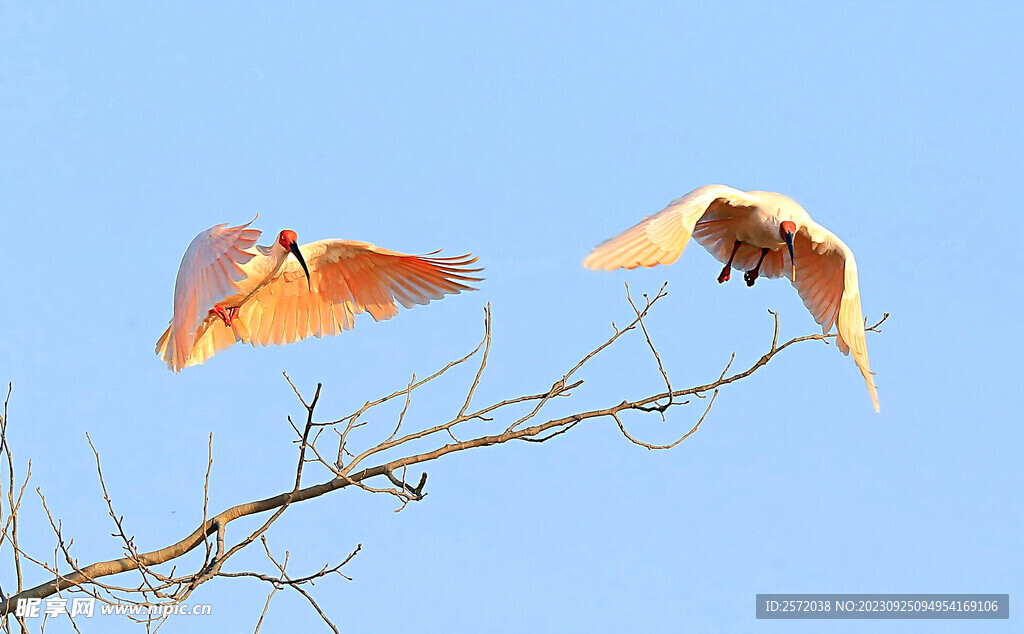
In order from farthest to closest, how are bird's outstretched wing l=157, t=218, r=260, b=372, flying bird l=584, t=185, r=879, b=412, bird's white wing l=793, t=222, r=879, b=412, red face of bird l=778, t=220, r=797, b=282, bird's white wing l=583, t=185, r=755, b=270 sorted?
red face of bird l=778, t=220, r=797, b=282
bird's white wing l=793, t=222, r=879, b=412
bird's outstretched wing l=157, t=218, r=260, b=372
flying bird l=584, t=185, r=879, b=412
bird's white wing l=583, t=185, r=755, b=270

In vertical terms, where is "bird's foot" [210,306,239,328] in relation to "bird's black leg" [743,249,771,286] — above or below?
below

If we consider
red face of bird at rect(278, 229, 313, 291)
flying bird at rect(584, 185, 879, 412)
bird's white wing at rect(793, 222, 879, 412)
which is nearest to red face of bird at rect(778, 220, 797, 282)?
flying bird at rect(584, 185, 879, 412)

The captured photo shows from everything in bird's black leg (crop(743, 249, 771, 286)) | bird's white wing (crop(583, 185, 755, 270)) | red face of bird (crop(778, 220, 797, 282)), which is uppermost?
bird's black leg (crop(743, 249, 771, 286))

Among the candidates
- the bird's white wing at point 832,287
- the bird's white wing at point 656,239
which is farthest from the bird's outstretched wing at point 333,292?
the bird's white wing at point 832,287

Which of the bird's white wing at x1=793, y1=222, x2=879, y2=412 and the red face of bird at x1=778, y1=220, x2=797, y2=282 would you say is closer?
the bird's white wing at x1=793, y1=222, x2=879, y2=412

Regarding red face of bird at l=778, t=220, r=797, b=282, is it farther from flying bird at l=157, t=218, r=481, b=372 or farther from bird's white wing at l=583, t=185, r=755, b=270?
flying bird at l=157, t=218, r=481, b=372

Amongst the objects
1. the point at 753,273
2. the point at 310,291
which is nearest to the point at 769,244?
the point at 753,273

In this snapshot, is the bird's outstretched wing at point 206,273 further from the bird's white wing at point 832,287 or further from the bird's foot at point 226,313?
the bird's white wing at point 832,287

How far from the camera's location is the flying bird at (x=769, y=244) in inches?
295

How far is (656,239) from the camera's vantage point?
7.30 metres

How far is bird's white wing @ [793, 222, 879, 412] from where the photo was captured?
8.67m

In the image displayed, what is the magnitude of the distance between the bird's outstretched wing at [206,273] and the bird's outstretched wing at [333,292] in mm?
1175

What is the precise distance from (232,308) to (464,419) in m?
4.54

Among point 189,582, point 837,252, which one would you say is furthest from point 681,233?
point 189,582
